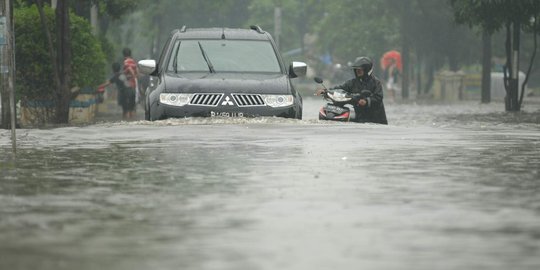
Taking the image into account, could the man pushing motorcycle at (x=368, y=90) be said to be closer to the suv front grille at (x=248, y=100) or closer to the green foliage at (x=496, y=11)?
the suv front grille at (x=248, y=100)

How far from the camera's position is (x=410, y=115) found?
128 ft

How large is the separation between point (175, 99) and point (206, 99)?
419 mm

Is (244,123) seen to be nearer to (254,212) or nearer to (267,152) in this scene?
(267,152)

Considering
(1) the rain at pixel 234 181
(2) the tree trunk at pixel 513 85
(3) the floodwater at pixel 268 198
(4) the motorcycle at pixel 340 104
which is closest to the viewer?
(3) the floodwater at pixel 268 198

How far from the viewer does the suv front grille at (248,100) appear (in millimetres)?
20141

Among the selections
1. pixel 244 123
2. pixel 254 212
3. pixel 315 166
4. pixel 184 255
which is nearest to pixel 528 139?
pixel 244 123

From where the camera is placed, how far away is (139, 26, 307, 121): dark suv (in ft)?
66.0

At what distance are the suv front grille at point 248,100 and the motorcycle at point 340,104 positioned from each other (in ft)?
4.48

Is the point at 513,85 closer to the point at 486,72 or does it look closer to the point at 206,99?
the point at 486,72

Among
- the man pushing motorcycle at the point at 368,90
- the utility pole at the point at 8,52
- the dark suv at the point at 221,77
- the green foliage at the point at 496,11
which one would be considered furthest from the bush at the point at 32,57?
the green foliage at the point at 496,11

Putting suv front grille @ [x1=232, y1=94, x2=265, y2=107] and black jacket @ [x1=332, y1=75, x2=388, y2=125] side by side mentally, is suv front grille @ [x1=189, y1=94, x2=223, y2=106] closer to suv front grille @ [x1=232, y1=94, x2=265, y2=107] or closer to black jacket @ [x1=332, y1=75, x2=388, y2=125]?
suv front grille @ [x1=232, y1=94, x2=265, y2=107]

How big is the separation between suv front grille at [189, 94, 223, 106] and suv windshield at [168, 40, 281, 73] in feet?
3.55

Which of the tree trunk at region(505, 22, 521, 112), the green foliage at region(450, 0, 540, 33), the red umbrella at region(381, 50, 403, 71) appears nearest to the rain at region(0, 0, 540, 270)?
the green foliage at region(450, 0, 540, 33)

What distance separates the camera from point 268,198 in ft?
39.9
